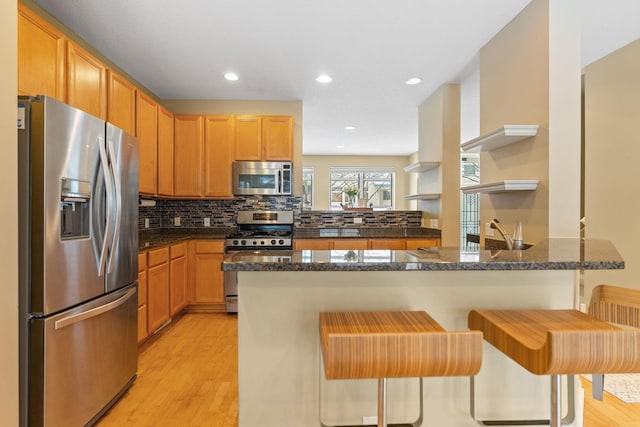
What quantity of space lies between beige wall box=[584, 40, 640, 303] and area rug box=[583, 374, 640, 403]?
3.75ft

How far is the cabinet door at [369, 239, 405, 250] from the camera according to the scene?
4.15m

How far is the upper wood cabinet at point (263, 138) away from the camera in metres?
4.19

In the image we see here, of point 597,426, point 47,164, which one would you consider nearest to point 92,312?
point 47,164

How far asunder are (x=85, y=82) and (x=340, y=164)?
6.64 meters

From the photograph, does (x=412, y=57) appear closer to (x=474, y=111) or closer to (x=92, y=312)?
(x=474, y=111)

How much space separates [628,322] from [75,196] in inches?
102

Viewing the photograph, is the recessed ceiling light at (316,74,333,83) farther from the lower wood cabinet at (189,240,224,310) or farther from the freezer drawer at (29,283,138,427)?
the freezer drawer at (29,283,138,427)

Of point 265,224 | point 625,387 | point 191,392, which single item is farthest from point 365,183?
point 191,392

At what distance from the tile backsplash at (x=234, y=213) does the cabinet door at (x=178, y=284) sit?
2.59 ft

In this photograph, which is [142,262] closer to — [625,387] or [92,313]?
[92,313]

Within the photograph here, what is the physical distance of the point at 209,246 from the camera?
3.90m

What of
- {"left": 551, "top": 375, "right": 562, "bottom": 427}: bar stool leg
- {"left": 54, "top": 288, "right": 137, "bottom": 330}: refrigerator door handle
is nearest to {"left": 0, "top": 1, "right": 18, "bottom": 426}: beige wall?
{"left": 54, "top": 288, "right": 137, "bottom": 330}: refrigerator door handle

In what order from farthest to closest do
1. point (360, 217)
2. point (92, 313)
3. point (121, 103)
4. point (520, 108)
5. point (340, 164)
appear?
point (340, 164)
point (360, 217)
point (121, 103)
point (520, 108)
point (92, 313)

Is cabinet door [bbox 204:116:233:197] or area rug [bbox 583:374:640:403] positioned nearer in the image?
area rug [bbox 583:374:640:403]
